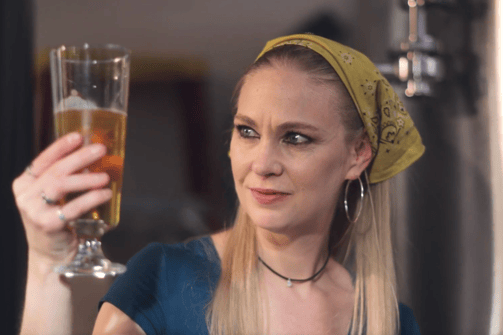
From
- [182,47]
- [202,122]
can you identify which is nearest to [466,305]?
[202,122]

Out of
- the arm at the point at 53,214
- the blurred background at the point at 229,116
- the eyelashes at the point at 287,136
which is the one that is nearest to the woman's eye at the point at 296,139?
the eyelashes at the point at 287,136

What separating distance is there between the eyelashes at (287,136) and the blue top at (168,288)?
202mm

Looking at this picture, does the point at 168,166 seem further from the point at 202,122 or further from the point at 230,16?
the point at 230,16

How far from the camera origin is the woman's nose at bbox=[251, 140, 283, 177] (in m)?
0.75

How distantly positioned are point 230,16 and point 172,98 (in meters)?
0.18

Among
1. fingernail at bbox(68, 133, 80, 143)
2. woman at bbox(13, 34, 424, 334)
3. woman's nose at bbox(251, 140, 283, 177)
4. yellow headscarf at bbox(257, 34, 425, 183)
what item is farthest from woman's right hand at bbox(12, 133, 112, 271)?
yellow headscarf at bbox(257, 34, 425, 183)

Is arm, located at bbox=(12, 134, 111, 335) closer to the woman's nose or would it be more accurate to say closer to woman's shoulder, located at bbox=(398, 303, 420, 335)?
the woman's nose

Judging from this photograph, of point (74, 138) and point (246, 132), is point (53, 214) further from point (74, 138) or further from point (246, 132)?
point (246, 132)

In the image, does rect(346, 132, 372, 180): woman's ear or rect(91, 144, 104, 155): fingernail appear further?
rect(346, 132, 372, 180): woman's ear

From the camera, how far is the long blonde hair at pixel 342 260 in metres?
0.79

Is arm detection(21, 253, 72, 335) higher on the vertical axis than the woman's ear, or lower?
lower

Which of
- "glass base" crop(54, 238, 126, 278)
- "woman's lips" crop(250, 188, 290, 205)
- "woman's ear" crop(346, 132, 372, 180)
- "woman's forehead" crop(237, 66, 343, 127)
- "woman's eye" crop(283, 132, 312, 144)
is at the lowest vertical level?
"glass base" crop(54, 238, 126, 278)

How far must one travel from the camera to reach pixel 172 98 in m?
0.88

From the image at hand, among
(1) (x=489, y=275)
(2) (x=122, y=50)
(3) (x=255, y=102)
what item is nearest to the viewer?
(2) (x=122, y=50)
